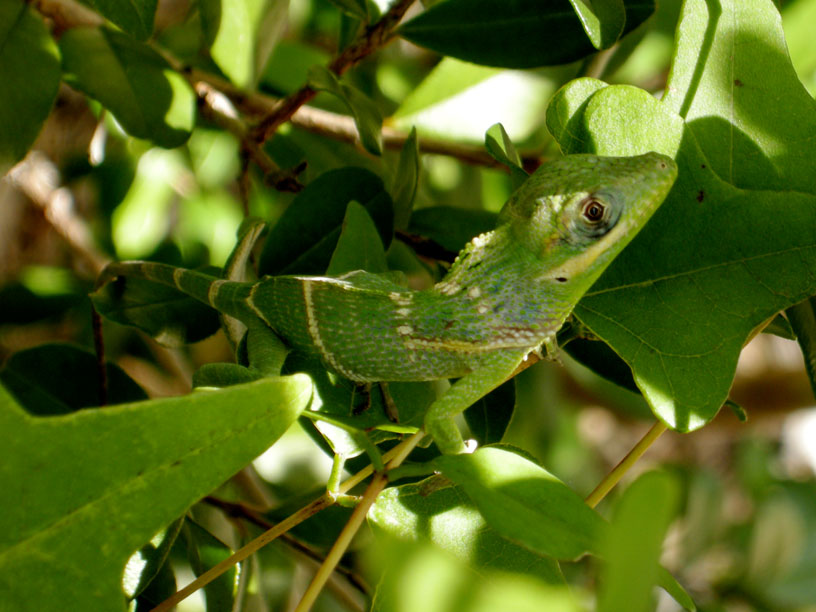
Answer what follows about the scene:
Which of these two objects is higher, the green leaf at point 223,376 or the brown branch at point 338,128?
the brown branch at point 338,128

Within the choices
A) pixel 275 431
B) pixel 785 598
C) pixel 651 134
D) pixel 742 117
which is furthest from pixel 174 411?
pixel 785 598

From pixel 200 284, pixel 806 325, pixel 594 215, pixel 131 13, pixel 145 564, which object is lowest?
pixel 145 564

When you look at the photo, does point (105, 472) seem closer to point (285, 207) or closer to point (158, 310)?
point (158, 310)

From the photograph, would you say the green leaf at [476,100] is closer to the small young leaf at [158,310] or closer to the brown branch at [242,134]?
the brown branch at [242,134]

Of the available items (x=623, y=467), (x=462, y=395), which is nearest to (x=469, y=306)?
(x=462, y=395)

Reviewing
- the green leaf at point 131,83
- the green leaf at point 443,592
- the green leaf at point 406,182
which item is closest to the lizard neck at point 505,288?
the green leaf at point 406,182

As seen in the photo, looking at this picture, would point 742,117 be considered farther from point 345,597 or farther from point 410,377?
point 345,597
